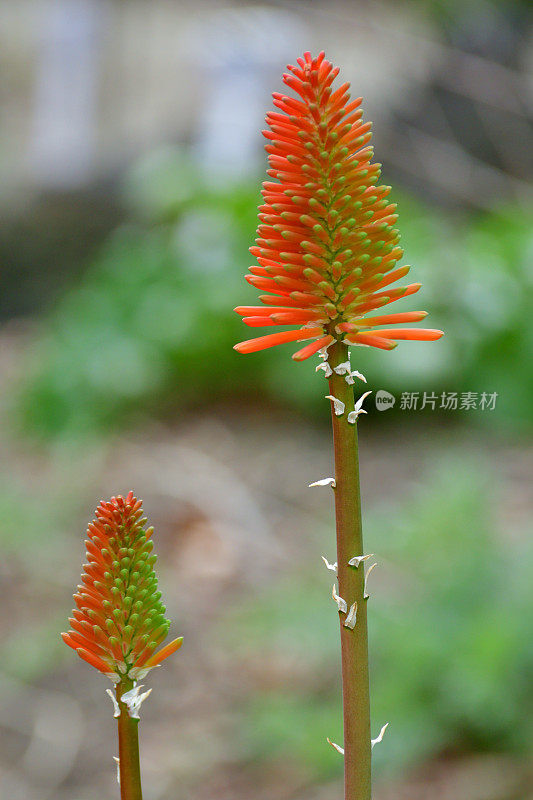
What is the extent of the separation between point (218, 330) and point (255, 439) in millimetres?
516

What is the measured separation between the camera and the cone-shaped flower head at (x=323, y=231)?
315 mm

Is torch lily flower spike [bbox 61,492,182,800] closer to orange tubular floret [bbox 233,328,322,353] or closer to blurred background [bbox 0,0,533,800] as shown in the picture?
orange tubular floret [bbox 233,328,322,353]

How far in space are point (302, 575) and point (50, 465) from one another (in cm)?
130

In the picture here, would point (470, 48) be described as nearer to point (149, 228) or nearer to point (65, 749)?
point (149, 228)

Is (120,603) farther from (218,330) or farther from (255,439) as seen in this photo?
(218,330)

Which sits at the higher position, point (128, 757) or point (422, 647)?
point (422, 647)

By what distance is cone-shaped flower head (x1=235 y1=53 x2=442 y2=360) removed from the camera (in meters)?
0.31

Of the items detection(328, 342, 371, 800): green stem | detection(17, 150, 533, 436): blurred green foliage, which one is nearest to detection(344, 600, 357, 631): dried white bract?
detection(328, 342, 371, 800): green stem

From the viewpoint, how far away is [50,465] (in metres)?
3.35

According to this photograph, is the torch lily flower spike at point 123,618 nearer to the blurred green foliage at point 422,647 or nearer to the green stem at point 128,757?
the green stem at point 128,757

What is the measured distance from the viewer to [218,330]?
371cm

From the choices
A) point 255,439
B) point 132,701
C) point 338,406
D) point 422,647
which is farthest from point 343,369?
point 255,439

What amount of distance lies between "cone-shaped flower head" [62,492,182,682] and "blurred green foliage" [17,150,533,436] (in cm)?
269

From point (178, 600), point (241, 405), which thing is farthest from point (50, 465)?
point (178, 600)
